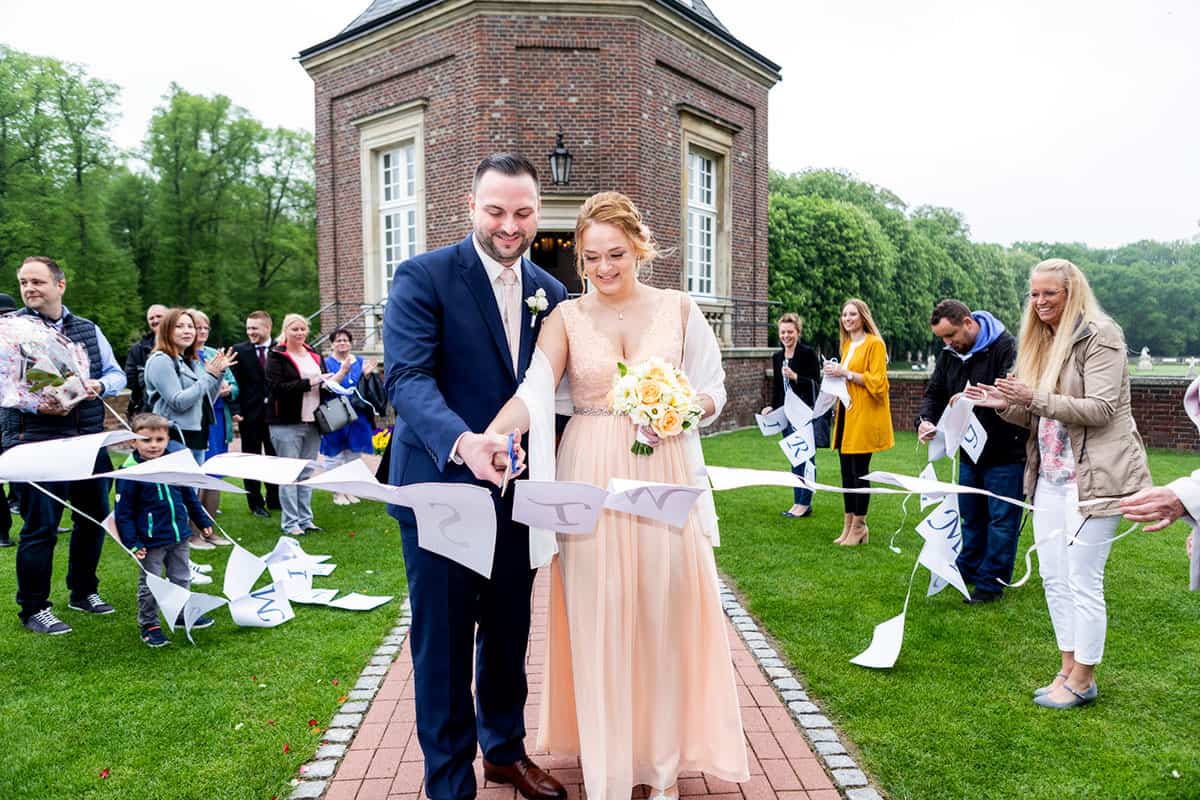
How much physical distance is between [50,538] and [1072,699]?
618 cm

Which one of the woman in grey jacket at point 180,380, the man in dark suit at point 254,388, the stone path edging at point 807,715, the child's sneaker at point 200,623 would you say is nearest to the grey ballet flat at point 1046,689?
the stone path edging at point 807,715

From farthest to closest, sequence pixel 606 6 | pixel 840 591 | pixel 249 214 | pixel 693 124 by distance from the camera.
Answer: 1. pixel 249 214
2. pixel 693 124
3. pixel 606 6
4. pixel 840 591

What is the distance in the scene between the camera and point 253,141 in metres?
38.7

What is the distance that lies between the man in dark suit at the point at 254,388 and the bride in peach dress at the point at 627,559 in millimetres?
6659

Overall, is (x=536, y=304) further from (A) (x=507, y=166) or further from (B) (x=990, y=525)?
(B) (x=990, y=525)

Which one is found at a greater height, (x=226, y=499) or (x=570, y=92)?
(x=570, y=92)

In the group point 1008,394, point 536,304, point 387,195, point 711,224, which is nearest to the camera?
point 536,304

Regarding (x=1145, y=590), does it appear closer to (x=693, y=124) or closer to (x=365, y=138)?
(x=693, y=124)

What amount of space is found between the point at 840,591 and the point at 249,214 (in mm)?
38597

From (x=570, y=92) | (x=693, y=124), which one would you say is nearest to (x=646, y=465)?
(x=570, y=92)

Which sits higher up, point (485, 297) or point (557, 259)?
point (557, 259)

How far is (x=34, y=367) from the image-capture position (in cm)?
495

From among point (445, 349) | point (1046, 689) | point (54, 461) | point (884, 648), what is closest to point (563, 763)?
point (445, 349)

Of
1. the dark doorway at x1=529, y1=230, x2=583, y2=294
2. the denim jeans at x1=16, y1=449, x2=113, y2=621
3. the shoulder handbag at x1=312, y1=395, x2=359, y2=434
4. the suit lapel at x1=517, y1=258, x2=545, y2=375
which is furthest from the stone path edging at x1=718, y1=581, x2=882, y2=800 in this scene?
the dark doorway at x1=529, y1=230, x2=583, y2=294
